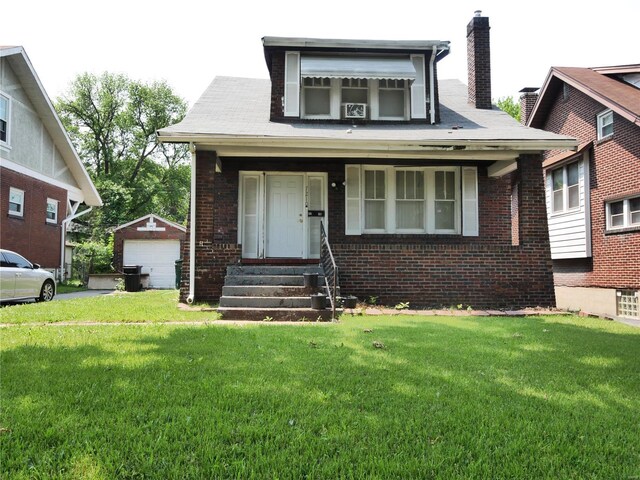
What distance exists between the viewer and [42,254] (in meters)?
16.9

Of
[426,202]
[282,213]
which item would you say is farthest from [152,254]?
[426,202]

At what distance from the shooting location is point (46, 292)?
11734mm

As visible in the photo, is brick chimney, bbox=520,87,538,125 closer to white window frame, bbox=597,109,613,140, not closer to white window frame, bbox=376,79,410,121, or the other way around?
white window frame, bbox=597,109,613,140

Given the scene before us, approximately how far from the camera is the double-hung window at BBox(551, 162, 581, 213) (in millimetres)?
14836

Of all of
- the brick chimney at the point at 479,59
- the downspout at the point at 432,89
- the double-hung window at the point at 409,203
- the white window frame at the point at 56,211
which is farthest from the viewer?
the white window frame at the point at 56,211

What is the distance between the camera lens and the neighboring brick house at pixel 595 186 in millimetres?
12367

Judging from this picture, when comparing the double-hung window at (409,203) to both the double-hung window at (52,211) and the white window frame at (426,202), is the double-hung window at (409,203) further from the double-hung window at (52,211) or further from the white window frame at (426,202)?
the double-hung window at (52,211)

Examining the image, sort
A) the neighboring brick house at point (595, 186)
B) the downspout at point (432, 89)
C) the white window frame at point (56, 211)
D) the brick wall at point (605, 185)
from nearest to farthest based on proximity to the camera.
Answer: the downspout at point (432, 89) → the brick wall at point (605, 185) → the neighboring brick house at point (595, 186) → the white window frame at point (56, 211)

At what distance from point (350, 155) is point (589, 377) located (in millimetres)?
6698

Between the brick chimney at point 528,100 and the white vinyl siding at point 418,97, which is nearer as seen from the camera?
the white vinyl siding at point 418,97

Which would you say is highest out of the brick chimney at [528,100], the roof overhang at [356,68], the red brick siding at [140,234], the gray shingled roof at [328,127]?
the brick chimney at [528,100]

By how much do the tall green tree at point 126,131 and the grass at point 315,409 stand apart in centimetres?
3331

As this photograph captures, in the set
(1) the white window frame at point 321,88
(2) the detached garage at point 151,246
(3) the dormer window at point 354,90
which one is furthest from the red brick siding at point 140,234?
(3) the dormer window at point 354,90

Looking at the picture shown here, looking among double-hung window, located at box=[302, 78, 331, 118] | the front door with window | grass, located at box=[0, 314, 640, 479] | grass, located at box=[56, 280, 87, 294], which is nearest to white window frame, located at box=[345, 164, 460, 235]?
the front door with window
